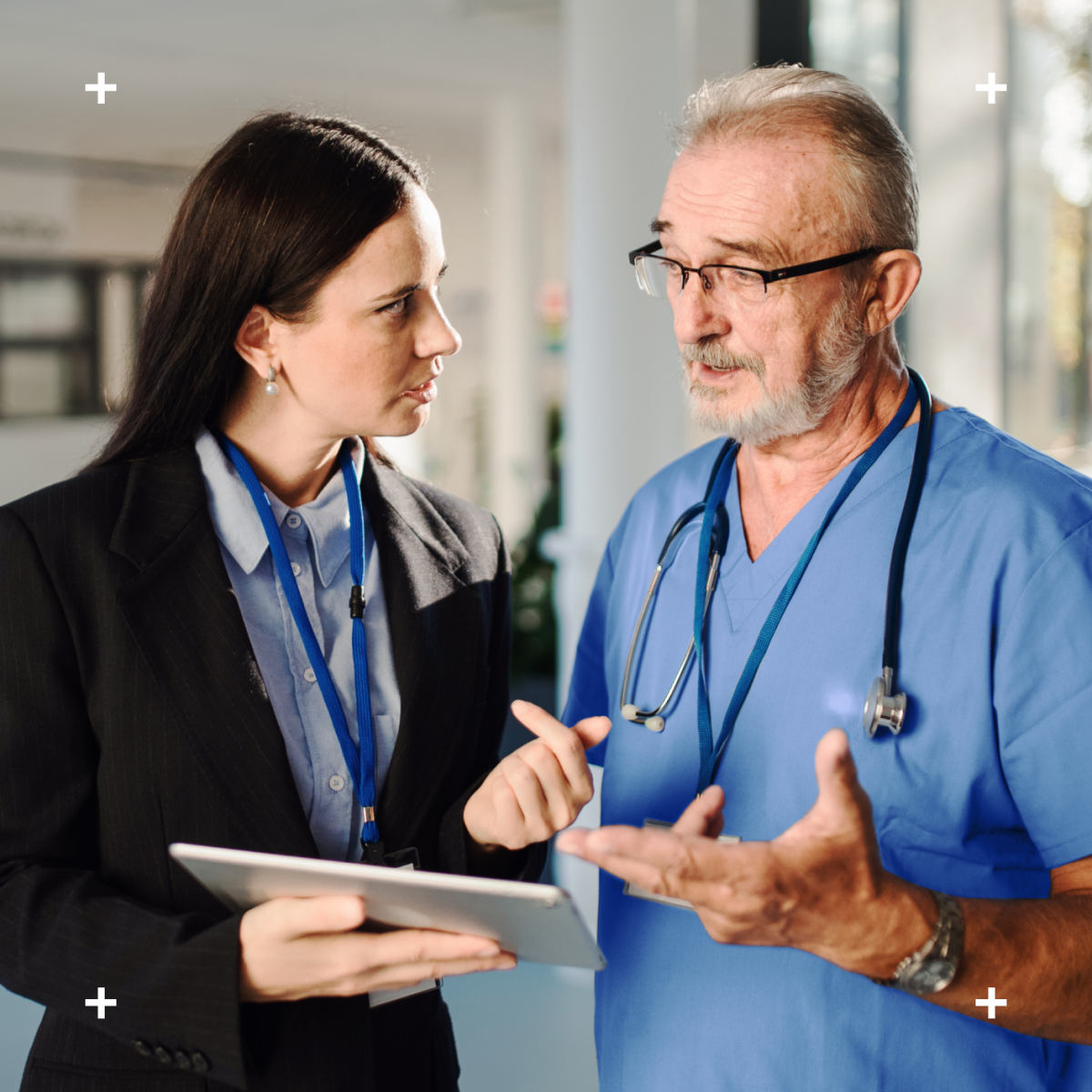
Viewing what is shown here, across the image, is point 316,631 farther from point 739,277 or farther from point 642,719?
point 739,277

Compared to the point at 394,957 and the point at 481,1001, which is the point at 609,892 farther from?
the point at 481,1001

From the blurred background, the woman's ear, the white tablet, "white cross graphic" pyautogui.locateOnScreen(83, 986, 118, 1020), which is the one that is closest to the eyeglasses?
the blurred background

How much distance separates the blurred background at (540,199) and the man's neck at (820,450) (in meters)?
0.58

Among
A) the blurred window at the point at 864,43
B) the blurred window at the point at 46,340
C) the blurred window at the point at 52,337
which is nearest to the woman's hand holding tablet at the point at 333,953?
the blurred window at the point at 864,43

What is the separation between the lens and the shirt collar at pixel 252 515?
1.32m

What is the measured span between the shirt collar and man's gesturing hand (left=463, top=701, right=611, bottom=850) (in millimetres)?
363

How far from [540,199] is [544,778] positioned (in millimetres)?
7543

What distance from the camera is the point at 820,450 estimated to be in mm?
1327

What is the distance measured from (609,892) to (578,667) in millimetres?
349

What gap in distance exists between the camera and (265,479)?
1.40 m

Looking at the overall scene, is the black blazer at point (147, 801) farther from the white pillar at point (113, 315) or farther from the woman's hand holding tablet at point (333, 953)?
the white pillar at point (113, 315)

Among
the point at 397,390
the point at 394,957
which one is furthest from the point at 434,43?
the point at 394,957

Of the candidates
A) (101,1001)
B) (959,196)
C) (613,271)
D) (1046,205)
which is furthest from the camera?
(1046,205)

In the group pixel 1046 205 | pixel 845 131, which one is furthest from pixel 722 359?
pixel 1046 205
